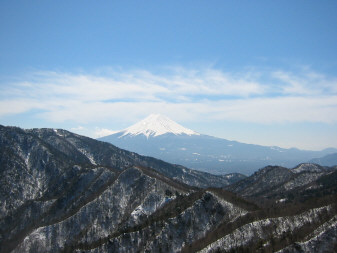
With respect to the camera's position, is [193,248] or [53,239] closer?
[193,248]

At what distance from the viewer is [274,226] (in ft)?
398

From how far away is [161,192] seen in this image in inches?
7111

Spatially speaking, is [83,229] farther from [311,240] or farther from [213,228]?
[311,240]

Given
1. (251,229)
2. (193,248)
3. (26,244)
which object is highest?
(251,229)

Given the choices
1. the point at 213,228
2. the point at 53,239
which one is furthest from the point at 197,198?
the point at 53,239

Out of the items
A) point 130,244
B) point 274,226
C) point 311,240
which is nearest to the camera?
point 311,240

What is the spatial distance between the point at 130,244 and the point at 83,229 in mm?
40932

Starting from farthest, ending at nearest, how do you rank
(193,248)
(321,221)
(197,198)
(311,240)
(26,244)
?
1. (26,244)
2. (197,198)
3. (193,248)
4. (321,221)
5. (311,240)

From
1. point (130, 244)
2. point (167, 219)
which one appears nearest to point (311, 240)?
point (167, 219)

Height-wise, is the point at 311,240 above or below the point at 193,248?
above

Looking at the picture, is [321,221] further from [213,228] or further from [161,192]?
[161,192]

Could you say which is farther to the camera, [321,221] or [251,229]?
[251,229]

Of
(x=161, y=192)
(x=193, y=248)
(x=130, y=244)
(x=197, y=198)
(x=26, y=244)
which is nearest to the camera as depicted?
(x=193, y=248)

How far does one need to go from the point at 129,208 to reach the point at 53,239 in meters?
40.3
